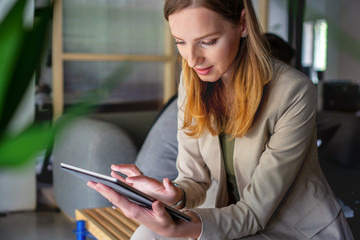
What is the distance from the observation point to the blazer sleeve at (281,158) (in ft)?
4.31

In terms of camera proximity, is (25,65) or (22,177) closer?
(25,65)

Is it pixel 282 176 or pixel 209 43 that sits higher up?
pixel 209 43

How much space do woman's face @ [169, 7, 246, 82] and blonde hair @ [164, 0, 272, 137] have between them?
2 cm

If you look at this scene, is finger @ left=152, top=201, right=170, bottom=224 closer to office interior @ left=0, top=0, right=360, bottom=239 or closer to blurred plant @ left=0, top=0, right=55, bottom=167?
office interior @ left=0, top=0, right=360, bottom=239

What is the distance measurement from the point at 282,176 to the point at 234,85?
0.93 feet

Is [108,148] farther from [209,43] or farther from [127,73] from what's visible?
[209,43]

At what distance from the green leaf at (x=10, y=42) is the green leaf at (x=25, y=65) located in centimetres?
2

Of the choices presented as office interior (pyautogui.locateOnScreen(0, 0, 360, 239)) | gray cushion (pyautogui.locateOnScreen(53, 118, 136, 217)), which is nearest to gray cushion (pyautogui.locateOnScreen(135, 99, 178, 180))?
gray cushion (pyautogui.locateOnScreen(53, 118, 136, 217))

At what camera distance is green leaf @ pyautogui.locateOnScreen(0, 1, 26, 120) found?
109 inches

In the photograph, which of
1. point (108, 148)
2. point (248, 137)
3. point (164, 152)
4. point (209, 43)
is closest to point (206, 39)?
point (209, 43)

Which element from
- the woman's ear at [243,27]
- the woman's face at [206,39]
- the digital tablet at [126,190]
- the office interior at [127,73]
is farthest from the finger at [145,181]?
the office interior at [127,73]

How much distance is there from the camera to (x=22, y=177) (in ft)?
9.80

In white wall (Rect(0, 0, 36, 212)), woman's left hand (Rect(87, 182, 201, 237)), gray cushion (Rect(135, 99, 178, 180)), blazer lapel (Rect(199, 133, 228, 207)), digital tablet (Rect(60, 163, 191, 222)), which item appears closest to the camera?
digital tablet (Rect(60, 163, 191, 222))

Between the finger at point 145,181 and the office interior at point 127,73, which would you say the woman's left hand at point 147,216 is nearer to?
the finger at point 145,181
